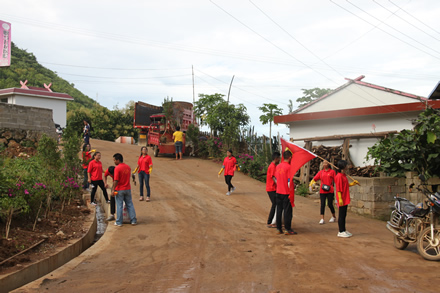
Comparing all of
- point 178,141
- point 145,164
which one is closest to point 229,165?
point 145,164

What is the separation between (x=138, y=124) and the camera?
91.7 feet

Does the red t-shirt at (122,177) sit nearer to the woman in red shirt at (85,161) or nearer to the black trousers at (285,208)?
the woman in red shirt at (85,161)

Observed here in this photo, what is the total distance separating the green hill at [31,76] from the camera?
149 ft

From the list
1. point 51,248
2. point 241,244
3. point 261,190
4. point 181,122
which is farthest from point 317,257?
point 181,122

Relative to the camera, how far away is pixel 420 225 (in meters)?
7.04

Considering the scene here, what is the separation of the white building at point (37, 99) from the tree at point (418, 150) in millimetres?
25522

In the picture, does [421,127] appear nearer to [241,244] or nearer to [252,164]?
[241,244]

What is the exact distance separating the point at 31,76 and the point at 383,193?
161ft

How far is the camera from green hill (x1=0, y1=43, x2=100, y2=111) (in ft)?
149

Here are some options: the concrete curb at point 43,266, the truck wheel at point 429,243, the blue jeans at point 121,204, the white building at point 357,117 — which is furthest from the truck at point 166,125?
the truck wheel at point 429,243

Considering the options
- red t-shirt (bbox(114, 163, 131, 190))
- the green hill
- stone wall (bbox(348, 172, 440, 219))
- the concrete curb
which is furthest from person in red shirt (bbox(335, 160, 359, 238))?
the green hill

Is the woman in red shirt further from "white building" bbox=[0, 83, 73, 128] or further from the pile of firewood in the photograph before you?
"white building" bbox=[0, 83, 73, 128]

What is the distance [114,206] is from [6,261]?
418 cm

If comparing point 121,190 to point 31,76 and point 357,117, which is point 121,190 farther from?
point 31,76
